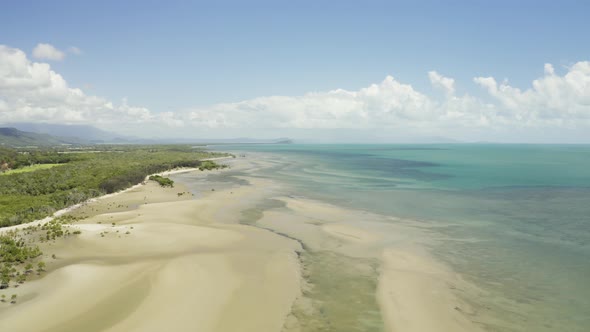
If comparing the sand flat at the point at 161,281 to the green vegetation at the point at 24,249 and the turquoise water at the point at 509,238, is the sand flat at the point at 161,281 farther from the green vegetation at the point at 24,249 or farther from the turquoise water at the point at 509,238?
the turquoise water at the point at 509,238

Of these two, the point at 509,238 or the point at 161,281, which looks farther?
the point at 509,238

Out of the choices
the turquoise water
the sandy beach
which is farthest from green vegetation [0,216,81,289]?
the turquoise water

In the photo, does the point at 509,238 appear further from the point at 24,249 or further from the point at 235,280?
the point at 24,249

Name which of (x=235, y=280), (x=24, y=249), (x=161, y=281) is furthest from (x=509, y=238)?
(x=24, y=249)

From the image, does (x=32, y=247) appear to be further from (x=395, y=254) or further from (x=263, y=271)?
(x=395, y=254)

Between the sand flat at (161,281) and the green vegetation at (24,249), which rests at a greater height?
the green vegetation at (24,249)

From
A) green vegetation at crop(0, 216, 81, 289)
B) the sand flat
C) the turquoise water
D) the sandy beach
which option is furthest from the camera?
green vegetation at crop(0, 216, 81, 289)

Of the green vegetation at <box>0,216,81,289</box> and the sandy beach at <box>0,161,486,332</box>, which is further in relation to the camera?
the green vegetation at <box>0,216,81,289</box>

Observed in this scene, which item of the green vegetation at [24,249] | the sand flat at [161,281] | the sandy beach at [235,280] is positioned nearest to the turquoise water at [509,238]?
the sandy beach at [235,280]

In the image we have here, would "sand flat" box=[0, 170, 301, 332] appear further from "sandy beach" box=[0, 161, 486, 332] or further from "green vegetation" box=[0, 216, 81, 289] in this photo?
"green vegetation" box=[0, 216, 81, 289]
